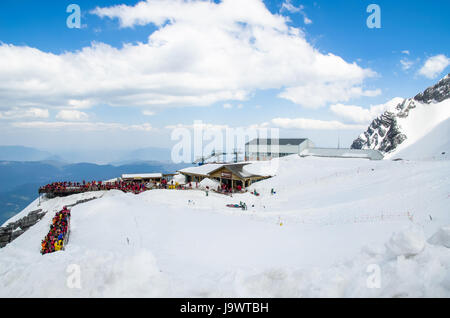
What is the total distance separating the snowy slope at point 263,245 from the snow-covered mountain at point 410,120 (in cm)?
8371

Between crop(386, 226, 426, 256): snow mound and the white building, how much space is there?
5473 centimetres

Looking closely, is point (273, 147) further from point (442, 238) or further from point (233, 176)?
point (442, 238)

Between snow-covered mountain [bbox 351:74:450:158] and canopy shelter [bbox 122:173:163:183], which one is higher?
snow-covered mountain [bbox 351:74:450:158]

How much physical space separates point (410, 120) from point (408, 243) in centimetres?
13262

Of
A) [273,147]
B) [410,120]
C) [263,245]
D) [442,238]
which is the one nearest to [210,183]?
[263,245]

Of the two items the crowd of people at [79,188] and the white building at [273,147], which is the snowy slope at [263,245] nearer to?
the crowd of people at [79,188]

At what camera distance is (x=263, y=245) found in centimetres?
1419

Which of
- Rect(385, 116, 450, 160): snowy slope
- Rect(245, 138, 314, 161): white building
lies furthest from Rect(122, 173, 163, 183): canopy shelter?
Rect(385, 116, 450, 160): snowy slope

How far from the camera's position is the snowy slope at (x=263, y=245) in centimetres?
723

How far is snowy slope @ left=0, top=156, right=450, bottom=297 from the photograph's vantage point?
23.7ft

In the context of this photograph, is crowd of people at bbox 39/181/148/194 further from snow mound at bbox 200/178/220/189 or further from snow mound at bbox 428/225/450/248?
snow mound at bbox 428/225/450/248
